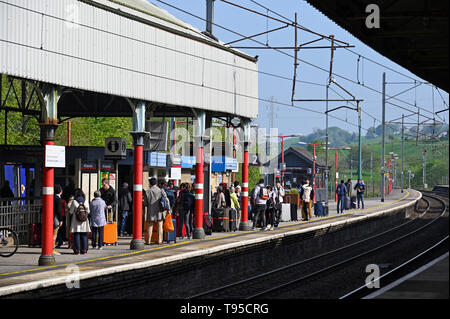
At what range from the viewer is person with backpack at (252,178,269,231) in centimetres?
2747

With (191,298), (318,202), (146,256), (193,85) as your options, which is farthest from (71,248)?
(318,202)

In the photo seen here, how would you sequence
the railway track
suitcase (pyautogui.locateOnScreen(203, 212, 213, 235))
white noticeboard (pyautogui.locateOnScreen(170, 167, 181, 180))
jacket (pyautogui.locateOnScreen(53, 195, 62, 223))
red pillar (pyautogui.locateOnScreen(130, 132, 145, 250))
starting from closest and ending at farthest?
the railway track
jacket (pyautogui.locateOnScreen(53, 195, 62, 223))
red pillar (pyautogui.locateOnScreen(130, 132, 145, 250))
suitcase (pyautogui.locateOnScreen(203, 212, 213, 235))
white noticeboard (pyautogui.locateOnScreen(170, 167, 181, 180))

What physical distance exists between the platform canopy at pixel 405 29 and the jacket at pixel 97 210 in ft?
29.3

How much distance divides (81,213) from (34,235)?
2.77 meters

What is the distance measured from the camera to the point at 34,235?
21.1m

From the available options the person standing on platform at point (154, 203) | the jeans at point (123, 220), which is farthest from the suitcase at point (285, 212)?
the person standing on platform at point (154, 203)

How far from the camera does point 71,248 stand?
2098cm

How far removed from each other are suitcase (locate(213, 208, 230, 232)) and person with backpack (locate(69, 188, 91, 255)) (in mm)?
8971

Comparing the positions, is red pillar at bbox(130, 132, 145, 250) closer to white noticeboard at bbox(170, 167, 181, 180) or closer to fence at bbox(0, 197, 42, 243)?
fence at bbox(0, 197, 42, 243)

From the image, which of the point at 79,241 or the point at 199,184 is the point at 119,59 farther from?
the point at 199,184

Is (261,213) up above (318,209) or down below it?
above

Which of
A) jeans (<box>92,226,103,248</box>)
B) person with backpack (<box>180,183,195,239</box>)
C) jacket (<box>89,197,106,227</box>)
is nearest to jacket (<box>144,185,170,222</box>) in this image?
jeans (<box>92,226,103,248</box>)

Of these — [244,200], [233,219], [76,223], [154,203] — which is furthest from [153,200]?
[244,200]
